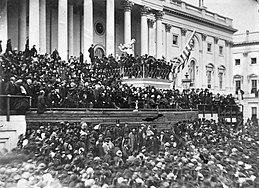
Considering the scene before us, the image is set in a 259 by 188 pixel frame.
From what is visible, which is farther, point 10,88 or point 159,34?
point 159,34

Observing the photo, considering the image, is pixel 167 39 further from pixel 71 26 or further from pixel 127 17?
pixel 71 26

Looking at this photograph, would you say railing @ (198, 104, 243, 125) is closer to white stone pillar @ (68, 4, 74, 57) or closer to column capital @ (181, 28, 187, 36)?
white stone pillar @ (68, 4, 74, 57)

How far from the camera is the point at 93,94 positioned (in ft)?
57.4

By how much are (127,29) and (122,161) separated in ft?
88.1

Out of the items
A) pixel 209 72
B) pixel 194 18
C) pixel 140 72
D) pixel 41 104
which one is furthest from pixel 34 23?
pixel 209 72

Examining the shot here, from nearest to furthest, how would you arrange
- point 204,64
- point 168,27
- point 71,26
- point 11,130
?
1. point 11,130
2. point 71,26
3. point 168,27
4. point 204,64

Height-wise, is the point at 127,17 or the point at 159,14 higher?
the point at 159,14

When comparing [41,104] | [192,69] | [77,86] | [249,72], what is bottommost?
[41,104]

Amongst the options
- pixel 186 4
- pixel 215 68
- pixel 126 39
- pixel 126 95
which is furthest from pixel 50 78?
pixel 215 68

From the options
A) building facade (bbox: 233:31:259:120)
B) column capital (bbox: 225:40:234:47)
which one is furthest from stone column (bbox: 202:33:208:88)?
column capital (bbox: 225:40:234:47)

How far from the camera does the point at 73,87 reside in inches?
659

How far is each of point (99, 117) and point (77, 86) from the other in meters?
1.96

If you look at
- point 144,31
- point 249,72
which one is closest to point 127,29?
point 144,31

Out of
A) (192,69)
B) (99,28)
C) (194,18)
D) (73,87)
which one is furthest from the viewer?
(192,69)
